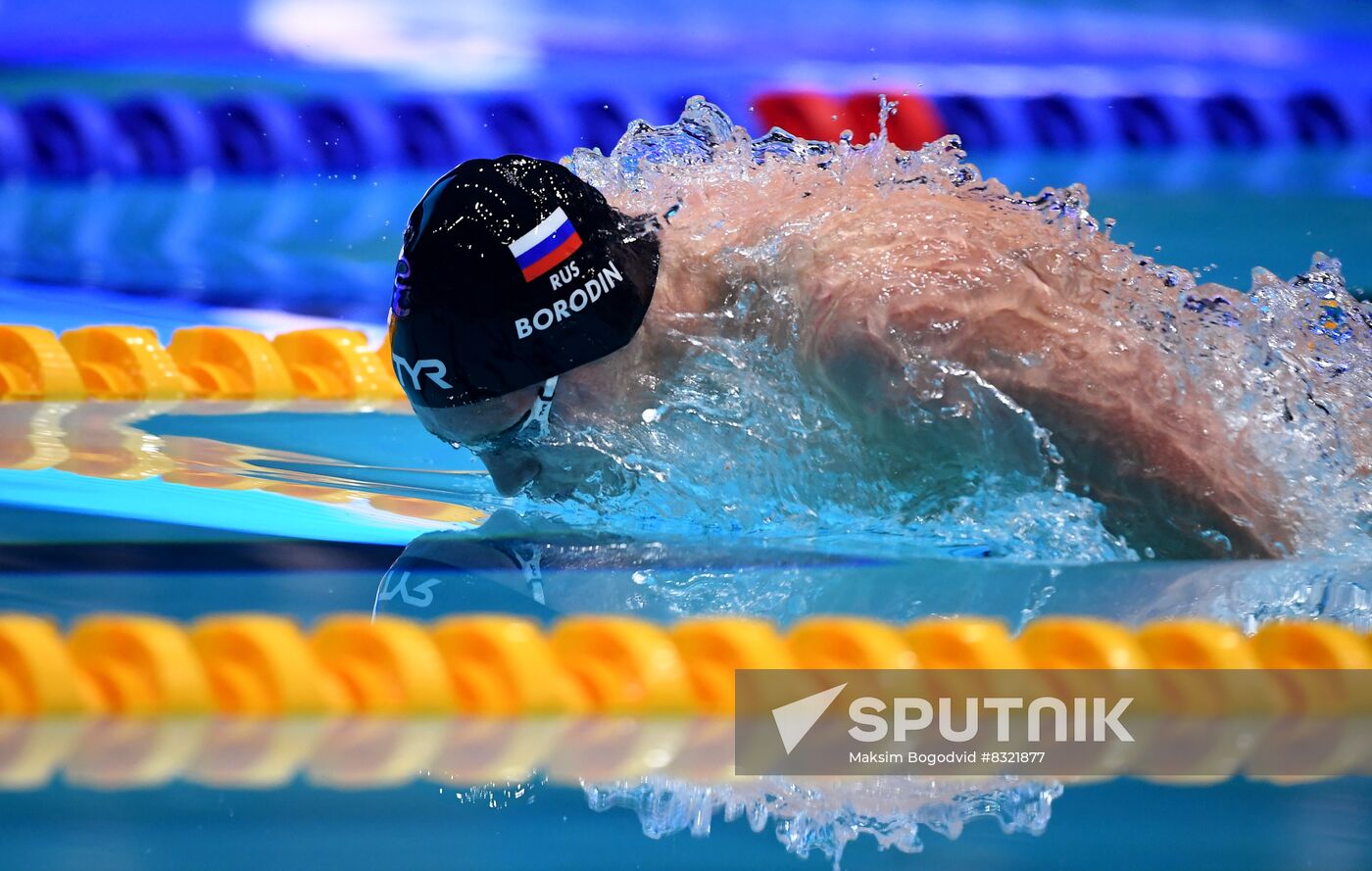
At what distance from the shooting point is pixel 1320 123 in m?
7.39

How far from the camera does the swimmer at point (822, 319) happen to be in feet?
6.94

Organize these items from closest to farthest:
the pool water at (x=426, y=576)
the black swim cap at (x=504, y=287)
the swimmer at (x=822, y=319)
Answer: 1. the pool water at (x=426, y=576)
2. the swimmer at (x=822, y=319)
3. the black swim cap at (x=504, y=287)

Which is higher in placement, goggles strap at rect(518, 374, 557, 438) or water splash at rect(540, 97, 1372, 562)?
water splash at rect(540, 97, 1372, 562)

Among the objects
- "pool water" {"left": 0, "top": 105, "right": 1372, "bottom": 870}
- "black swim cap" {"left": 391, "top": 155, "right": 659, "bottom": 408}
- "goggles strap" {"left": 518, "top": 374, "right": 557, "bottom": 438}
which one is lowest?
"pool water" {"left": 0, "top": 105, "right": 1372, "bottom": 870}

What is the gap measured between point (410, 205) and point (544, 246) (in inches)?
164

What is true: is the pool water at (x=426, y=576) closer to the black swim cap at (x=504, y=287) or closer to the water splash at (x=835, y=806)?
the water splash at (x=835, y=806)

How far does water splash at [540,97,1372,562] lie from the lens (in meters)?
2.16

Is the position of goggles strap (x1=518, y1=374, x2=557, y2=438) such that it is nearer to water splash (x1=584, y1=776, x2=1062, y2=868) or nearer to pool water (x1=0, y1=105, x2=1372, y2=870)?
pool water (x1=0, y1=105, x2=1372, y2=870)

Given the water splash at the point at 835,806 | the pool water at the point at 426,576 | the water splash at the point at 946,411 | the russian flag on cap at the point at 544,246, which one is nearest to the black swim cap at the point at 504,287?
the russian flag on cap at the point at 544,246

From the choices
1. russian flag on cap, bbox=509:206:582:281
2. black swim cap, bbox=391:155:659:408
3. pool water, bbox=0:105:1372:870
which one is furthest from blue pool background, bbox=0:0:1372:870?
russian flag on cap, bbox=509:206:582:281

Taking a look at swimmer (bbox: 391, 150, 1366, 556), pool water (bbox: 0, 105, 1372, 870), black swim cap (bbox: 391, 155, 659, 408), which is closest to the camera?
pool water (bbox: 0, 105, 1372, 870)

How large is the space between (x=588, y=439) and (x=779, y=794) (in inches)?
38.2

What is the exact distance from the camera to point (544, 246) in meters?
2.27

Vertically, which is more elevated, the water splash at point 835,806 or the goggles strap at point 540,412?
the goggles strap at point 540,412
